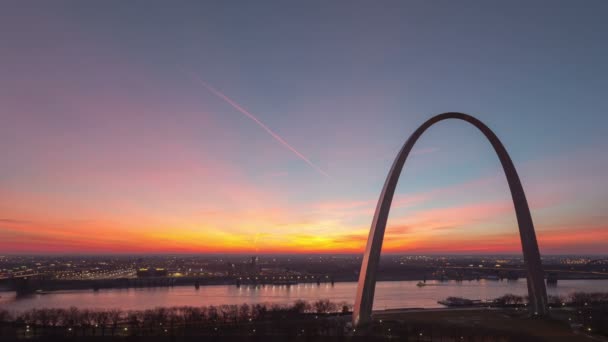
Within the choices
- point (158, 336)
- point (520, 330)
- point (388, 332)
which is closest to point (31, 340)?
point (158, 336)

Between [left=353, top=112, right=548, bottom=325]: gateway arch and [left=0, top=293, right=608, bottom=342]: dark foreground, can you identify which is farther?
[left=0, top=293, right=608, bottom=342]: dark foreground

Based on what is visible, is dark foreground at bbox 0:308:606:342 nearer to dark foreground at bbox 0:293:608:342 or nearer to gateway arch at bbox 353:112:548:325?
dark foreground at bbox 0:293:608:342

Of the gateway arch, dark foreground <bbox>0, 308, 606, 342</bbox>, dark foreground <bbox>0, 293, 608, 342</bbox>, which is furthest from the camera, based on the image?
dark foreground <bbox>0, 293, 608, 342</bbox>

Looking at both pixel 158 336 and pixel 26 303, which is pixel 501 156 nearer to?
pixel 158 336

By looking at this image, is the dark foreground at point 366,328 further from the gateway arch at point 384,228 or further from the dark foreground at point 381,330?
the gateway arch at point 384,228

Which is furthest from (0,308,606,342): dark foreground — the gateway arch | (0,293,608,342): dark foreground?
the gateway arch

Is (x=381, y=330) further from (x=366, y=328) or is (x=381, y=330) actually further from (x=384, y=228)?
(x=384, y=228)

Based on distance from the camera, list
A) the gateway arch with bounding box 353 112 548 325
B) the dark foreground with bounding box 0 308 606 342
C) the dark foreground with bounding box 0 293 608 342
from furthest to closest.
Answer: the dark foreground with bounding box 0 293 608 342
the dark foreground with bounding box 0 308 606 342
the gateway arch with bounding box 353 112 548 325

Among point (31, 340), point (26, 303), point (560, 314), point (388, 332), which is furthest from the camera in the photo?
point (26, 303)

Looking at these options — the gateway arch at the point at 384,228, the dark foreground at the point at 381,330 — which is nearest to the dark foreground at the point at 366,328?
the dark foreground at the point at 381,330

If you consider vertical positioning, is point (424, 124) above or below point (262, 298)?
above
